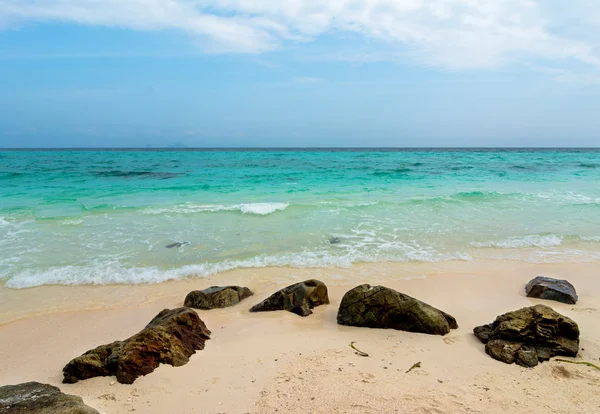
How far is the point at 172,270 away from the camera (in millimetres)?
7906

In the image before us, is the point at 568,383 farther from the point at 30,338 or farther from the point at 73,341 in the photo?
the point at 30,338

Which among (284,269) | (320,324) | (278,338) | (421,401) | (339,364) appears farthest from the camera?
(284,269)

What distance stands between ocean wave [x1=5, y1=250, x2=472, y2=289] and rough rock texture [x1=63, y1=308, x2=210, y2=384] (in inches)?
121

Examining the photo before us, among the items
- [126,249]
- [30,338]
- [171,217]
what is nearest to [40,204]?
[171,217]

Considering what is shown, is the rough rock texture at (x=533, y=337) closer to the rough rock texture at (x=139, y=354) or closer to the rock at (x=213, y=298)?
the rough rock texture at (x=139, y=354)

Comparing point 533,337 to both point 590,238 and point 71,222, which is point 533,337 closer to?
point 590,238

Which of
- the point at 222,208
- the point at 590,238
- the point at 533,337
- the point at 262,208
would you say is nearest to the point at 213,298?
the point at 533,337

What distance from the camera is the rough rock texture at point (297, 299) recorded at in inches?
232

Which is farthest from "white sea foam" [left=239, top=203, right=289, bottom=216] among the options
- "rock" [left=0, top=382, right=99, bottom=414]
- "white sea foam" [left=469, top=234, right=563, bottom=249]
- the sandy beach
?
"rock" [left=0, top=382, right=99, bottom=414]

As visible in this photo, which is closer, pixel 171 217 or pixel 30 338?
pixel 30 338

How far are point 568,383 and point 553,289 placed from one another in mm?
2783

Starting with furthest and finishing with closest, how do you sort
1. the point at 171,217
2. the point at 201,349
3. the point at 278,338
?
the point at 171,217
the point at 278,338
the point at 201,349

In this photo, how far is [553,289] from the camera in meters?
6.24

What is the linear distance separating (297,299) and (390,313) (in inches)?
58.9
